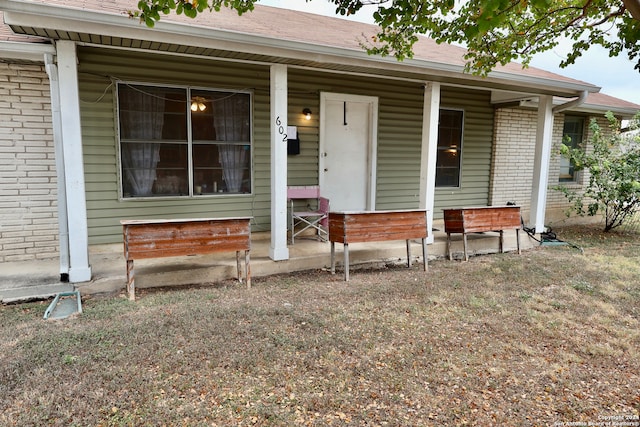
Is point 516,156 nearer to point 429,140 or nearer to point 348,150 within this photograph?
point 429,140

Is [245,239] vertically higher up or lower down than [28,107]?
lower down

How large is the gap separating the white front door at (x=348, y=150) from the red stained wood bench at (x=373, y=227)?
168cm

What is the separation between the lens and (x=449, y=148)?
295 inches

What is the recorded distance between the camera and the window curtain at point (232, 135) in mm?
5504

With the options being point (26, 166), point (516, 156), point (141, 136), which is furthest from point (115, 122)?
point (516, 156)

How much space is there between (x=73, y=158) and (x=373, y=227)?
3209 mm

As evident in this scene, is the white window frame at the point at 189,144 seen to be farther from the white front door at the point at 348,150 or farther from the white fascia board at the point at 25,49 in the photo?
the white front door at the point at 348,150

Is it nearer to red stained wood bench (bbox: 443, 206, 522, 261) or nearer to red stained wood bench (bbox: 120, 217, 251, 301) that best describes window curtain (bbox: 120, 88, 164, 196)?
red stained wood bench (bbox: 120, 217, 251, 301)

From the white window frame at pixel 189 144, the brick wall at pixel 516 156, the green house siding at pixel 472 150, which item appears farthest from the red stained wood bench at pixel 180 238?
the brick wall at pixel 516 156

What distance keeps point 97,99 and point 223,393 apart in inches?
156

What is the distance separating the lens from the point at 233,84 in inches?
216

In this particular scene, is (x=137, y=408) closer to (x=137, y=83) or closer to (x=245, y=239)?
(x=245, y=239)

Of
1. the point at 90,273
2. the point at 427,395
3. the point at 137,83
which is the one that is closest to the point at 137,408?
the point at 427,395

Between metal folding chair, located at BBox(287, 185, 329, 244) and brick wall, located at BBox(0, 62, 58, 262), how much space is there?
9.65 ft
